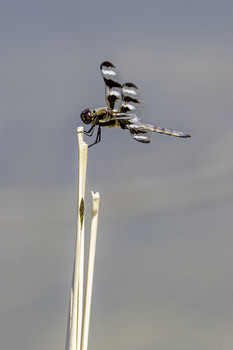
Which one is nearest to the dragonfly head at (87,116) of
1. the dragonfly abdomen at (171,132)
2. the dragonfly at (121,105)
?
the dragonfly at (121,105)

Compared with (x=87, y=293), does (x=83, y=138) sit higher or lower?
higher

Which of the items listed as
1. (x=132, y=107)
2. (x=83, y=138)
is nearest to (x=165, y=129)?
(x=132, y=107)

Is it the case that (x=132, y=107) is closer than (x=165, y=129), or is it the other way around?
(x=132, y=107)

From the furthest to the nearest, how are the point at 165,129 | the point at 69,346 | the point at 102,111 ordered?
the point at 165,129, the point at 102,111, the point at 69,346

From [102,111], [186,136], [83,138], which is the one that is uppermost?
[186,136]

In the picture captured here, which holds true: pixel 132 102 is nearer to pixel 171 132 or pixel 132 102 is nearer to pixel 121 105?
pixel 121 105

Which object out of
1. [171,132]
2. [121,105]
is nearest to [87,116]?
[121,105]

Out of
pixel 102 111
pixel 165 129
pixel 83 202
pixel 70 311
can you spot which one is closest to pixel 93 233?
pixel 83 202

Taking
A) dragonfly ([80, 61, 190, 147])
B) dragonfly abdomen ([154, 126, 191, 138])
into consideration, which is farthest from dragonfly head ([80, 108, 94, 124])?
dragonfly abdomen ([154, 126, 191, 138])

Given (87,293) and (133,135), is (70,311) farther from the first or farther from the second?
(133,135)

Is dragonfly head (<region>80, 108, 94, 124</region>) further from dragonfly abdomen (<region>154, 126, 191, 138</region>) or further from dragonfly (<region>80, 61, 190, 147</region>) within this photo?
dragonfly abdomen (<region>154, 126, 191, 138</region>)

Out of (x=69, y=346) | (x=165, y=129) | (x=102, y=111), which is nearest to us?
(x=69, y=346)
